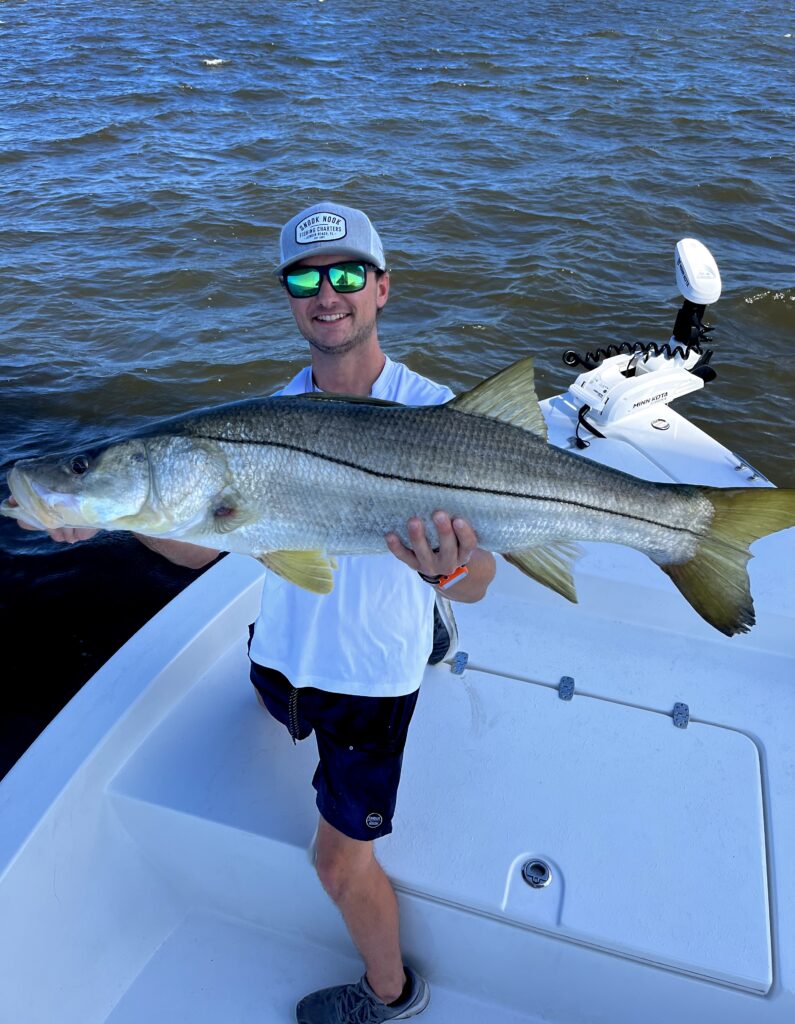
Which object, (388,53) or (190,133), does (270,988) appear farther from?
(388,53)

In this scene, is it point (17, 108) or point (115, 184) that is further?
point (17, 108)

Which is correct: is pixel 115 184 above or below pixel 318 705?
below

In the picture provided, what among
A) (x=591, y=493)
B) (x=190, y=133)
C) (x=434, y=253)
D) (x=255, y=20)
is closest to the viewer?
(x=591, y=493)

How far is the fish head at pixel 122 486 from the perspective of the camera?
2.36 m

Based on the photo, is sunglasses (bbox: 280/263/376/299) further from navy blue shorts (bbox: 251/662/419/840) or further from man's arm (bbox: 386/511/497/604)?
navy blue shorts (bbox: 251/662/419/840)

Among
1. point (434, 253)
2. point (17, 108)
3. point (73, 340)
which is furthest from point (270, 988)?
point (17, 108)

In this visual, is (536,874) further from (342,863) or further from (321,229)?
(321,229)

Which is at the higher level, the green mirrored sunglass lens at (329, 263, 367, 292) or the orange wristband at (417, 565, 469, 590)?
the green mirrored sunglass lens at (329, 263, 367, 292)

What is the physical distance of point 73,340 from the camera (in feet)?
28.6

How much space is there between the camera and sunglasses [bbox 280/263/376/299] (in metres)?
2.75

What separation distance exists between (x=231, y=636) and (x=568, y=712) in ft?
5.00

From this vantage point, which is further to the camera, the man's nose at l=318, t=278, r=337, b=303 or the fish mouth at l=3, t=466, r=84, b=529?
the man's nose at l=318, t=278, r=337, b=303

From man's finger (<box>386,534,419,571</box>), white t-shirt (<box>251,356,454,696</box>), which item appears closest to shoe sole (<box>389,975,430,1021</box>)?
white t-shirt (<box>251,356,454,696</box>)

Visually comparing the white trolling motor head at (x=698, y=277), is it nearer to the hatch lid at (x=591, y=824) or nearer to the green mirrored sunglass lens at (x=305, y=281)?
the hatch lid at (x=591, y=824)
